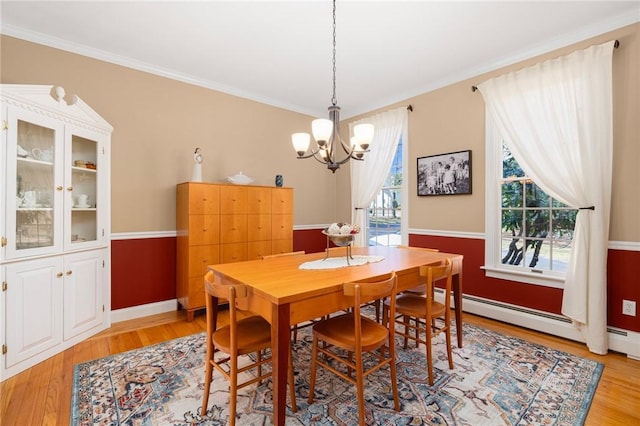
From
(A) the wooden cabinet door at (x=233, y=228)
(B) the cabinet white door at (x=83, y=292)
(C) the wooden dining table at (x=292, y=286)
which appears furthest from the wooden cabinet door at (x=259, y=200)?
(B) the cabinet white door at (x=83, y=292)

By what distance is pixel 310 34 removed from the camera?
2.88 metres

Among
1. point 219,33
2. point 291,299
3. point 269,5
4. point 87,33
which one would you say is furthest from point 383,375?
point 87,33

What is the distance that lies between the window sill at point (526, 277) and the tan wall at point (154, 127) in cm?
324

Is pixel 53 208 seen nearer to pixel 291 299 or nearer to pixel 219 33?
pixel 219 33

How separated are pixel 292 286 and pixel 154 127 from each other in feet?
9.65

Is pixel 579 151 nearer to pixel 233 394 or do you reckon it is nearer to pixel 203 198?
pixel 233 394

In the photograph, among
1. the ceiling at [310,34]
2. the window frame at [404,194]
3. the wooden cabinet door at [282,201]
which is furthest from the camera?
the window frame at [404,194]

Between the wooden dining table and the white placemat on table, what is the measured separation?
56 millimetres

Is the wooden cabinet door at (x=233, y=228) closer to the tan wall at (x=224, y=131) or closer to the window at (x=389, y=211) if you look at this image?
the tan wall at (x=224, y=131)

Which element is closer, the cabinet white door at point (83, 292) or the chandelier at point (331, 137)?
the chandelier at point (331, 137)

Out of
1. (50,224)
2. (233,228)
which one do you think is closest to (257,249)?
(233,228)

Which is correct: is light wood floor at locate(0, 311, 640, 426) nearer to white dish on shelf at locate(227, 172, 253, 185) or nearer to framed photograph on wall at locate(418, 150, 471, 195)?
framed photograph on wall at locate(418, 150, 471, 195)

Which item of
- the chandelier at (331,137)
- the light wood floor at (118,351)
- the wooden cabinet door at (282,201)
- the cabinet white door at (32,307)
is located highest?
the chandelier at (331,137)

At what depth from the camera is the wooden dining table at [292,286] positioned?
5.16ft
